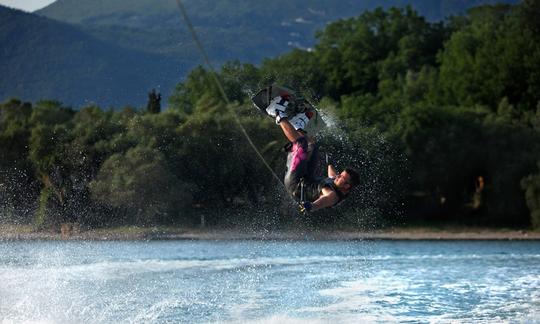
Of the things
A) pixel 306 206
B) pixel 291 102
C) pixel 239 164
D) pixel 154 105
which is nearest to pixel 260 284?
pixel 291 102

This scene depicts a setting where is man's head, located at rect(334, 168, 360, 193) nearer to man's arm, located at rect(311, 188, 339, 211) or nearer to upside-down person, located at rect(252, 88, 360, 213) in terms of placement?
upside-down person, located at rect(252, 88, 360, 213)

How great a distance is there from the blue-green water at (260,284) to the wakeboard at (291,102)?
3.85 metres

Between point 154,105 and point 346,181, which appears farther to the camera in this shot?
point 154,105

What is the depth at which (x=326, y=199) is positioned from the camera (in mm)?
12031

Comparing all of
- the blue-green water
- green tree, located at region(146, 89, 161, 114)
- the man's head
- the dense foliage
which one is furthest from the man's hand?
green tree, located at region(146, 89, 161, 114)

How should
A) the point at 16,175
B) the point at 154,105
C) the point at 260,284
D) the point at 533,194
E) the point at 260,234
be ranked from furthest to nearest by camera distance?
1. the point at 154,105
2. the point at 16,175
3. the point at 533,194
4. the point at 260,234
5. the point at 260,284

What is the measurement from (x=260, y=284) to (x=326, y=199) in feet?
27.3

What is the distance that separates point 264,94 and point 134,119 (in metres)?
25.2

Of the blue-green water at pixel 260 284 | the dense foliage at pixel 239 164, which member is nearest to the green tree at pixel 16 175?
the dense foliage at pixel 239 164

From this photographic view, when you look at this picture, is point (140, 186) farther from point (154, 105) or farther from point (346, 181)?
point (346, 181)

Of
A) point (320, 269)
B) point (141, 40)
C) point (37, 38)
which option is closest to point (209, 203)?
point (320, 269)

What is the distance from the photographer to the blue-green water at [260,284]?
16.1m

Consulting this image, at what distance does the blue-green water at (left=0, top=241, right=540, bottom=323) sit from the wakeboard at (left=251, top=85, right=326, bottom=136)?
3846mm

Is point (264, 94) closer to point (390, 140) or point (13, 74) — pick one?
point (390, 140)
